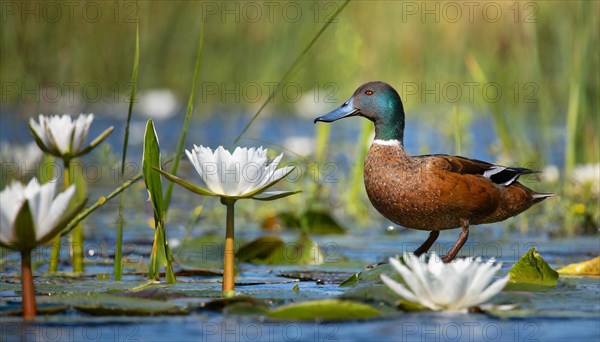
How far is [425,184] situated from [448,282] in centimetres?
152

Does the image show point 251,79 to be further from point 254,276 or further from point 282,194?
point 282,194

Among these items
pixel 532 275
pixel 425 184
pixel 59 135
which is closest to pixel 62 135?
pixel 59 135

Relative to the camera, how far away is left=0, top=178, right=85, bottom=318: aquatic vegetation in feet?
9.77

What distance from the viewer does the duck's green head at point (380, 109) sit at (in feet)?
16.5

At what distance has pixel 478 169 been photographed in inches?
197

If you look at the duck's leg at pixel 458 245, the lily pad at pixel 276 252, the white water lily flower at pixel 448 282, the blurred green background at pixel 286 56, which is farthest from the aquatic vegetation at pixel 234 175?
the blurred green background at pixel 286 56

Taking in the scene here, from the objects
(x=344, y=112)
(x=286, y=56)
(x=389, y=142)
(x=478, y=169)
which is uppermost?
(x=286, y=56)

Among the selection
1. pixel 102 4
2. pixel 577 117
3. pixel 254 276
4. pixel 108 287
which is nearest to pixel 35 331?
pixel 108 287

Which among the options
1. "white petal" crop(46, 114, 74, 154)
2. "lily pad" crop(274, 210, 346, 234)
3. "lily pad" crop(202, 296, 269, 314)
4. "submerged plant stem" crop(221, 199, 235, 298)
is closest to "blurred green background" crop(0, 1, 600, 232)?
"lily pad" crop(274, 210, 346, 234)

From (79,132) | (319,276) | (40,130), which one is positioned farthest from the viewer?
(319,276)

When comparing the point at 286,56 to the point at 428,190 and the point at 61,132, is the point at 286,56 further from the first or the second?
the point at 61,132

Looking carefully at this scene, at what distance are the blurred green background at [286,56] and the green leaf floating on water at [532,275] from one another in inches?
175

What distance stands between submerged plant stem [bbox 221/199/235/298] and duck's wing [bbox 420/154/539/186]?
1395 millimetres

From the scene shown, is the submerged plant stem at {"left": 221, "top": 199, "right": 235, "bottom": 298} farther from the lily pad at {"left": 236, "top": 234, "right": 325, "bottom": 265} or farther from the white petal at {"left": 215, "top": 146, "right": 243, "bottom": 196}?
the lily pad at {"left": 236, "top": 234, "right": 325, "bottom": 265}
